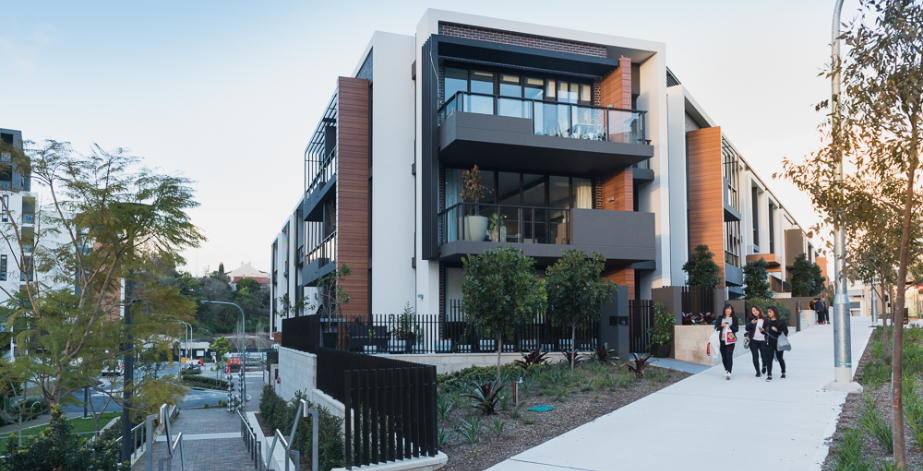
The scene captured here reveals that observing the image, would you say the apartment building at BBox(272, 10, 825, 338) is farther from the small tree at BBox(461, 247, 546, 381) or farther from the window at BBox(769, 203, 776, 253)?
the window at BBox(769, 203, 776, 253)

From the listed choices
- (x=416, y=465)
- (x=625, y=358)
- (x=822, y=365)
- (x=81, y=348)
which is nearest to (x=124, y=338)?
(x=81, y=348)

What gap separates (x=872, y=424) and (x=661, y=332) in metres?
10.4

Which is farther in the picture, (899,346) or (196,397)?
(196,397)

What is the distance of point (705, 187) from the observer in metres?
27.9

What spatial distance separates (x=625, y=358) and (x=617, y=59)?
10.6 meters

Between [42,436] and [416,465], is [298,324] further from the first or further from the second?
[416,465]

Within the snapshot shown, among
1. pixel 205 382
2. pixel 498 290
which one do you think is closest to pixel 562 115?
pixel 498 290

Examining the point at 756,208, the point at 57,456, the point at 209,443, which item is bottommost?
the point at 209,443

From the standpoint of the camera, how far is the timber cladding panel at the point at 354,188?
22.0 m

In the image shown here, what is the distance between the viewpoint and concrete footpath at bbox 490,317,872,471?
8.11 m

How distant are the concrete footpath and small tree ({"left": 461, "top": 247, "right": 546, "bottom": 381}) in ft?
10.3

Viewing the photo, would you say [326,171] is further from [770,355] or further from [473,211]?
[770,355]

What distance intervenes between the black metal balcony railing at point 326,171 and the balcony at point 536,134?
5.34 metres

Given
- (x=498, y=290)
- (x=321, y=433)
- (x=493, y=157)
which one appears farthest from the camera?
(x=493, y=157)
